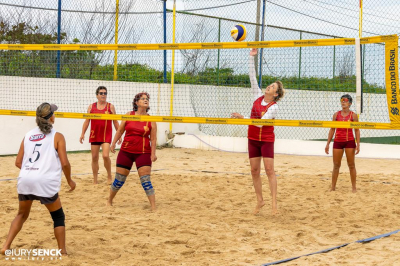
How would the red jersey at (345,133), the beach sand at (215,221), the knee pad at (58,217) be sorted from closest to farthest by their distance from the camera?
1. the knee pad at (58,217)
2. the beach sand at (215,221)
3. the red jersey at (345,133)

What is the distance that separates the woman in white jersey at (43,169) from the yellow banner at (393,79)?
3.91m

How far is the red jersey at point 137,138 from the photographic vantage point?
21.5ft

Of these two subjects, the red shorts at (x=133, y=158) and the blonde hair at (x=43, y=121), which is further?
the red shorts at (x=133, y=158)

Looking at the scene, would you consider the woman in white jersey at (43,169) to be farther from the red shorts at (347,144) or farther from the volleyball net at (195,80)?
the volleyball net at (195,80)

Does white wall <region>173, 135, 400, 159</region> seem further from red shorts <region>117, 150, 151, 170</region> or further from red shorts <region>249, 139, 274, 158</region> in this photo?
red shorts <region>117, 150, 151, 170</region>

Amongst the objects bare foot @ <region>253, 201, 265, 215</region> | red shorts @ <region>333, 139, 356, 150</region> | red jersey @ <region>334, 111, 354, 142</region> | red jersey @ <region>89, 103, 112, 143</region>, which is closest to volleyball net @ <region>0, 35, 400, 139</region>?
red jersey @ <region>89, 103, 112, 143</region>

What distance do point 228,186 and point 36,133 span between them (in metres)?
4.56

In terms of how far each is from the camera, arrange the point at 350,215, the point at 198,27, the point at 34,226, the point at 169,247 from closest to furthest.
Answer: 1. the point at 169,247
2. the point at 34,226
3. the point at 350,215
4. the point at 198,27

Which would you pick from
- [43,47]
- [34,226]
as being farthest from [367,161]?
[34,226]

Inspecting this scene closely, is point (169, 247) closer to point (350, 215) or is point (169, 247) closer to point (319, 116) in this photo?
point (350, 215)

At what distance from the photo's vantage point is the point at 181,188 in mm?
8328

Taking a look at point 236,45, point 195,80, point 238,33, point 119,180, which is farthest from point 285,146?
point 119,180

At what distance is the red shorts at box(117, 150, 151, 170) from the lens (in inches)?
257

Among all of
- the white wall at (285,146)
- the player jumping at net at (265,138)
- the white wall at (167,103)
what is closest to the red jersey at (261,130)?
the player jumping at net at (265,138)
